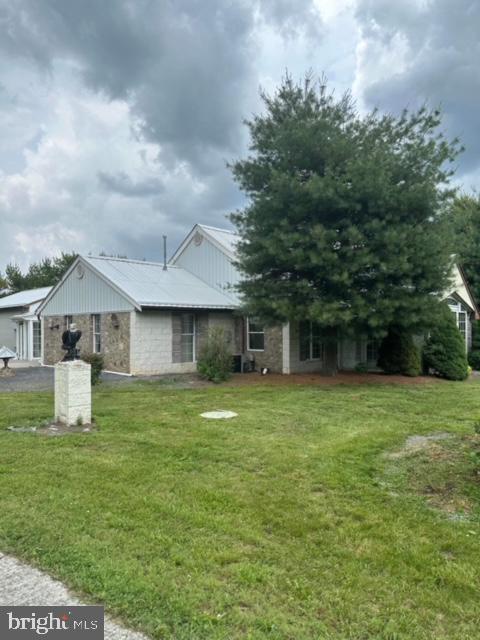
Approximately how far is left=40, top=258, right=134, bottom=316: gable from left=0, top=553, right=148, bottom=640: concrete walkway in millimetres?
12475

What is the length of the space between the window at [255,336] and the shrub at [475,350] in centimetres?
1048

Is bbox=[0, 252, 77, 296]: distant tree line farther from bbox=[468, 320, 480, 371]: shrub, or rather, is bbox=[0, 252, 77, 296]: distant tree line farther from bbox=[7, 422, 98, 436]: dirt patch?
bbox=[7, 422, 98, 436]: dirt patch

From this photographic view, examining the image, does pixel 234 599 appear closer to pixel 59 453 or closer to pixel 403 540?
pixel 403 540

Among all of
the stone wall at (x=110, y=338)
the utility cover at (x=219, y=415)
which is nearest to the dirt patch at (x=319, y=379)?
the stone wall at (x=110, y=338)

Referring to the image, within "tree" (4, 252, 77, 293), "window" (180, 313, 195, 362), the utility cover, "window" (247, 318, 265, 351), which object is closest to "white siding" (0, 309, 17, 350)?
"window" (180, 313, 195, 362)

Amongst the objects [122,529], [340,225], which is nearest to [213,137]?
[340,225]

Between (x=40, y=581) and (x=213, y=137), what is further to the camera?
(x=213, y=137)

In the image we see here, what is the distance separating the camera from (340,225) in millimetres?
12805

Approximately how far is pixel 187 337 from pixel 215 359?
2.76m

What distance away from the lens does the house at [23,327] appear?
22188mm

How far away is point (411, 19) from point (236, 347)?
38.8 ft

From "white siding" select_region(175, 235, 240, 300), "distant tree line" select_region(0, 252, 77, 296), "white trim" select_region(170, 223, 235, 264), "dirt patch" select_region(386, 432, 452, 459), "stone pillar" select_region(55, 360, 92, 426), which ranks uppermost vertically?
"distant tree line" select_region(0, 252, 77, 296)

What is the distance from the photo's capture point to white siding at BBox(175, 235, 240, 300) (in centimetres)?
1850

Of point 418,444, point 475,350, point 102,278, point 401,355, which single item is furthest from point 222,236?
point 418,444
